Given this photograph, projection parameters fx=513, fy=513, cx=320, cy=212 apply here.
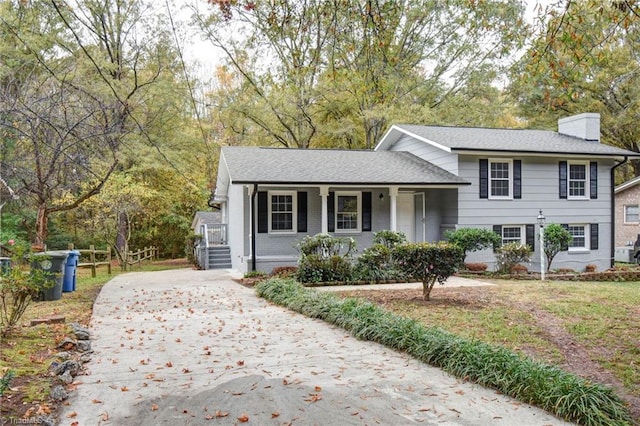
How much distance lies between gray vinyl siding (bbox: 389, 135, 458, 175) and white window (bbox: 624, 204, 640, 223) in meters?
12.1

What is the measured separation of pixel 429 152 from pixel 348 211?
4097mm

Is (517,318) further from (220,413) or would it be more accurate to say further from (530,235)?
(530,235)

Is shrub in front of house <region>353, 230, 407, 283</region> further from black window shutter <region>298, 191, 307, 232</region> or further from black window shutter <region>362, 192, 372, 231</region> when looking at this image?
black window shutter <region>298, 191, 307, 232</region>

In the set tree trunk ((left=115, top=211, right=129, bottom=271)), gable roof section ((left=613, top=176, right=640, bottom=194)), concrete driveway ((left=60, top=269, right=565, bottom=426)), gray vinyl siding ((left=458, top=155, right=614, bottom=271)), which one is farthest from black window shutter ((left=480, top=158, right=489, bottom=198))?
tree trunk ((left=115, top=211, right=129, bottom=271))

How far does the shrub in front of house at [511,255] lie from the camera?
1484 centimetres

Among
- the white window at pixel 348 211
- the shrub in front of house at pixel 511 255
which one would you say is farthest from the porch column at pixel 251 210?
the shrub in front of house at pixel 511 255

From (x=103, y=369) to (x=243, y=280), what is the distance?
323 inches

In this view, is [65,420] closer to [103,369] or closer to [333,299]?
[103,369]

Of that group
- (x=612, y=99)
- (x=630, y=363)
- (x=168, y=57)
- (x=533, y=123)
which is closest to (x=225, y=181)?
(x=168, y=57)

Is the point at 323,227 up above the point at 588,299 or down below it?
above

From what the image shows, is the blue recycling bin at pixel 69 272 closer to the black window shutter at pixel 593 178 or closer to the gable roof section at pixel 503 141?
the gable roof section at pixel 503 141

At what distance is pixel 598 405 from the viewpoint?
157 inches

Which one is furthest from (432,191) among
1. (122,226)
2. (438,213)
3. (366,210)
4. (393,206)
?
(122,226)

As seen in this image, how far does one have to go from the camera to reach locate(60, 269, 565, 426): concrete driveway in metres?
3.95
